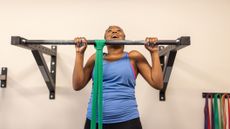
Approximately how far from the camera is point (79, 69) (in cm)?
101

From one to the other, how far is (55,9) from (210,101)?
1.00 m

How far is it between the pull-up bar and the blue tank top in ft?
0.46

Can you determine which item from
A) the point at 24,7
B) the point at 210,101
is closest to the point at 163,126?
the point at 210,101

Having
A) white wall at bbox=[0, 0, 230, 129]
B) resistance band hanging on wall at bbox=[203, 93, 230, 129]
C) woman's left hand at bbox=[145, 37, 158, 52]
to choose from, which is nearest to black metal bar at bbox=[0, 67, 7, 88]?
white wall at bbox=[0, 0, 230, 129]

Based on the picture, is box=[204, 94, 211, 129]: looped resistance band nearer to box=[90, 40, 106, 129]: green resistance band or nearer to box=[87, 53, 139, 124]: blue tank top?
box=[87, 53, 139, 124]: blue tank top

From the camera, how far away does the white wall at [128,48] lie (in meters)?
1.39

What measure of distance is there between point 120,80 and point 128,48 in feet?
1.40

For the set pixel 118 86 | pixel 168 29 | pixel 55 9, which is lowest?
pixel 118 86

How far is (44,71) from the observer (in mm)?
1258

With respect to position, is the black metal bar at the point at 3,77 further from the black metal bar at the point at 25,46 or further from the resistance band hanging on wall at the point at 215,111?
the resistance band hanging on wall at the point at 215,111

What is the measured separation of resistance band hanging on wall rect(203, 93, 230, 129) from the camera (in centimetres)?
131

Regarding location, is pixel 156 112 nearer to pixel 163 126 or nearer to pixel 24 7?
pixel 163 126

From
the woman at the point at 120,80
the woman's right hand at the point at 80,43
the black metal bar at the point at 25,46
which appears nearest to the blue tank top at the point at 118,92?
the woman at the point at 120,80

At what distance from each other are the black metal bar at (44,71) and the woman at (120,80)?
247 mm
